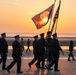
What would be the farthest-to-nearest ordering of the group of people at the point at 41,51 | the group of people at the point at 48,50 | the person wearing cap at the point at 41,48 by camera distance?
the person wearing cap at the point at 41,48, the group of people at the point at 48,50, the group of people at the point at 41,51

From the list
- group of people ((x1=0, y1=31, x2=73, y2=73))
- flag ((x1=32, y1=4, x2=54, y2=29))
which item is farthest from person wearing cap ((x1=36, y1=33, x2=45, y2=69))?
flag ((x1=32, y1=4, x2=54, y2=29))

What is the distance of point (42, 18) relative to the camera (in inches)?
783

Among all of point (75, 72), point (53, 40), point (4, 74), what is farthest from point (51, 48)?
point (4, 74)

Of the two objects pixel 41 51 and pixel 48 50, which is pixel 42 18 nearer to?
pixel 41 51

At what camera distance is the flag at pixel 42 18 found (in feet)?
64.5

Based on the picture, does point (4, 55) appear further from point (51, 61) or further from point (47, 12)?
point (47, 12)

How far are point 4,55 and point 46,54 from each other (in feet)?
6.60

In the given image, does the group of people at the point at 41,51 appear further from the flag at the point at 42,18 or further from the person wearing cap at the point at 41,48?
the flag at the point at 42,18

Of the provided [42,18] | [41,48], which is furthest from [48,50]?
[42,18]

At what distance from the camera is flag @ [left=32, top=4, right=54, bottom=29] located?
19.7m

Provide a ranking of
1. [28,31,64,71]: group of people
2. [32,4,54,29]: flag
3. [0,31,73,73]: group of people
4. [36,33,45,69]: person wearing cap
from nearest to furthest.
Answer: [0,31,73,73]: group of people
[28,31,64,71]: group of people
[36,33,45,69]: person wearing cap
[32,4,54,29]: flag

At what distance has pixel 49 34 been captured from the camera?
17672 millimetres

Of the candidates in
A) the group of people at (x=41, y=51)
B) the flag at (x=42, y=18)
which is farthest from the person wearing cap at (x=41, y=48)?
the flag at (x=42, y=18)

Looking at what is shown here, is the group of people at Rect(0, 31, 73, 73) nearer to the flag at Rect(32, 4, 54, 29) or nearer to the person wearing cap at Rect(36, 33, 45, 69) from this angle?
the person wearing cap at Rect(36, 33, 45, 69)
